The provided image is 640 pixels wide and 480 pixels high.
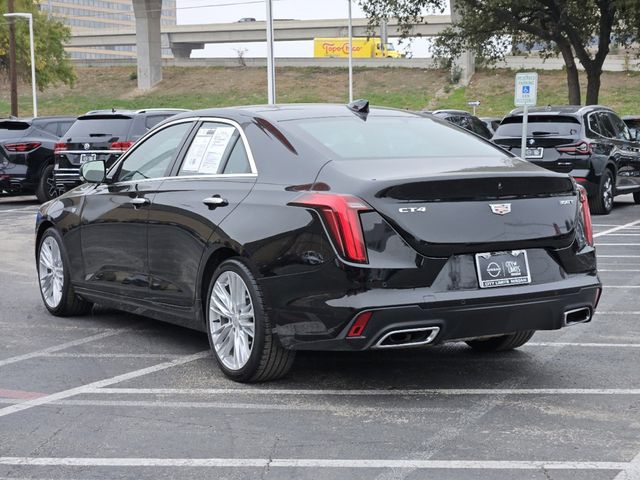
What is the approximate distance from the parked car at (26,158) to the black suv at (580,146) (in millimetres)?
8789

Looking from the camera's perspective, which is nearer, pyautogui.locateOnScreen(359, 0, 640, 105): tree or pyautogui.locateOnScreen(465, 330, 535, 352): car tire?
pyautogui.locateOnScreen(465, 330, 535, 352): car tire

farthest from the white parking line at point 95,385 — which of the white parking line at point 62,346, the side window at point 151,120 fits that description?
the side window at point 151,120

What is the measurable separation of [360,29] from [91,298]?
91807mm

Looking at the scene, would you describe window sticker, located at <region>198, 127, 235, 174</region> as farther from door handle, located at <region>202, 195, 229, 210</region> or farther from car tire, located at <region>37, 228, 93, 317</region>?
car tire, located at <region>37, 228, 93, 317</region>

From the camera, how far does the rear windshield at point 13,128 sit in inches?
845

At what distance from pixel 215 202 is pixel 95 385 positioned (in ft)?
4.07

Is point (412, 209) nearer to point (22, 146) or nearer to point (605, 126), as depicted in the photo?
point (605, 126)

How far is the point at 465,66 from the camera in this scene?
71.8 meters

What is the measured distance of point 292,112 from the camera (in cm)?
661

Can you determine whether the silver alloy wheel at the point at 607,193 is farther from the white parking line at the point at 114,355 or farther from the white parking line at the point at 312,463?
the white parking line at the point at 312,463

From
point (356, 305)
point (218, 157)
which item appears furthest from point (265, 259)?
point (218, 157)

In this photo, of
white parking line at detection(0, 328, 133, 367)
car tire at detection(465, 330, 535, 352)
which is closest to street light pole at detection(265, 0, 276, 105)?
white parking line at detection(0, 328, 133, 367)

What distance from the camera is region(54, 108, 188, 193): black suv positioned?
1947cm

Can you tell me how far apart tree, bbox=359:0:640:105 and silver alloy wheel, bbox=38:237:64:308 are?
2802cm
